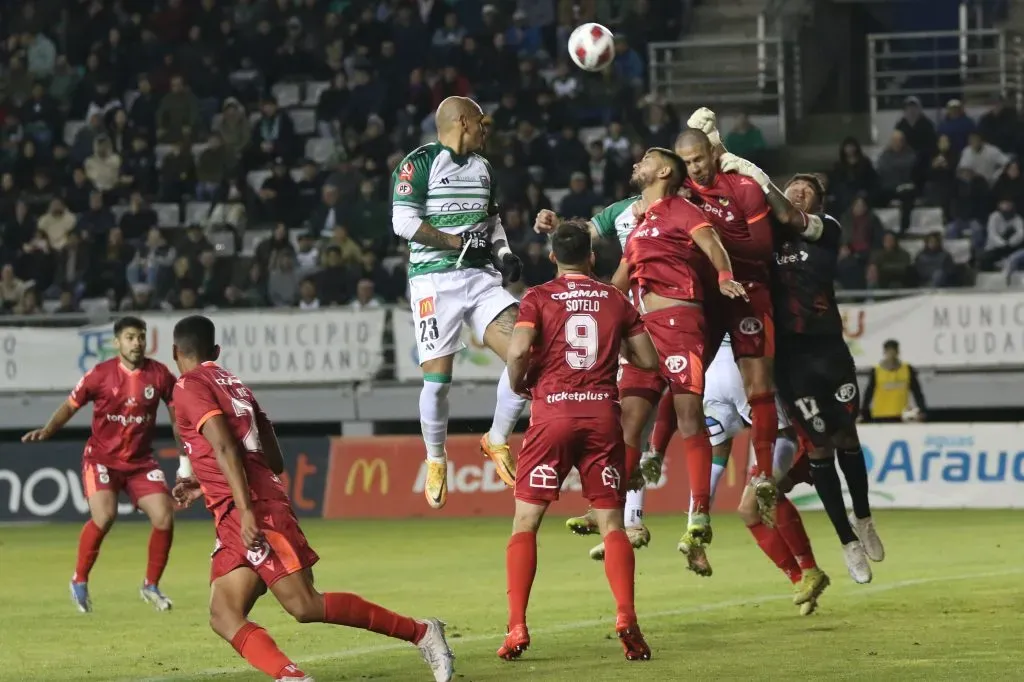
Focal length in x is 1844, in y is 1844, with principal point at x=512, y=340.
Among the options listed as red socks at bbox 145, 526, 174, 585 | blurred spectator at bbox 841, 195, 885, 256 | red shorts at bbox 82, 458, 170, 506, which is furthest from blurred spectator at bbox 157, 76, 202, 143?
red socks at bbox 145, 526, 174, 585

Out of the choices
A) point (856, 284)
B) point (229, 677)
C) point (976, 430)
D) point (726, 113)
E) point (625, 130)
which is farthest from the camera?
point (726, 113)

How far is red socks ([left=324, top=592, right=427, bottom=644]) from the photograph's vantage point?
8.33 m

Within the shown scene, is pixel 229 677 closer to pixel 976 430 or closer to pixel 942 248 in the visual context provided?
pixel 976 430

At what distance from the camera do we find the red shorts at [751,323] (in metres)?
11.4

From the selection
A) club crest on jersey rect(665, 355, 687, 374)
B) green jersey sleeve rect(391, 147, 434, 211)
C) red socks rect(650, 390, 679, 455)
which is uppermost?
green jersey sleeve rect(391, 147, 434, 211)

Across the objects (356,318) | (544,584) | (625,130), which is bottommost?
(544,584)

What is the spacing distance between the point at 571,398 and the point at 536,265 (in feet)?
41.7

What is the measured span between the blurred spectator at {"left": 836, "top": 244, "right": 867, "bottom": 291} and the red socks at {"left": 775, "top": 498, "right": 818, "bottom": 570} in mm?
10595

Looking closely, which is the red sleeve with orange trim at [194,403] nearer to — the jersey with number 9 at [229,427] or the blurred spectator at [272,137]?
the jersey with number 9 at [229,427]

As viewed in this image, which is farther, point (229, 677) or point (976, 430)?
point (976, 430)

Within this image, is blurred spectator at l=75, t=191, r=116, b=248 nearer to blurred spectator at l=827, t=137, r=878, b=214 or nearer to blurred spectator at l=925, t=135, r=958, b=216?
blurred spectator at l=827, t=137, r=878, b=214

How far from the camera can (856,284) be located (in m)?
21.9

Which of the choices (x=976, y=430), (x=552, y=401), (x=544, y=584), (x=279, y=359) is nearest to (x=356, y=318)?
(x=279, y=359)

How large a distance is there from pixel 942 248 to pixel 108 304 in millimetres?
10944
